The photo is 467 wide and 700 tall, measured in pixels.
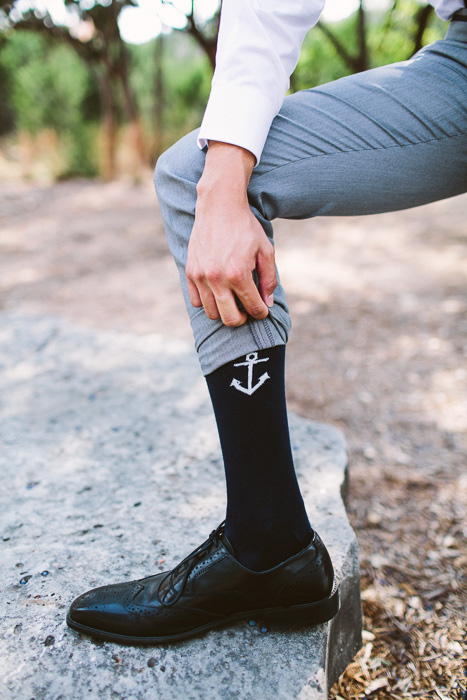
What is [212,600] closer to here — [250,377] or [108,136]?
[250,377]

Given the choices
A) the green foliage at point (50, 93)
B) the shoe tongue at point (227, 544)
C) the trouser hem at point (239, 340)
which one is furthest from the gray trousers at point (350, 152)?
the green foliage at point (50, 93)

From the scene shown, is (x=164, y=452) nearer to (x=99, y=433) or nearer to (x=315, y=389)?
(x=99, y=433)

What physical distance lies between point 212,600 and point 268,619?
124 mm

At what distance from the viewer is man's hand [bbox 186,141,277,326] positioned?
2.47ft

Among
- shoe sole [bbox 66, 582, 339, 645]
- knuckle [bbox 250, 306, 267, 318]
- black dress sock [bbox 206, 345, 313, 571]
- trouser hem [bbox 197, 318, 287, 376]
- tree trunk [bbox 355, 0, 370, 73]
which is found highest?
tree trunk [bbox 355, 0, 370, 73]

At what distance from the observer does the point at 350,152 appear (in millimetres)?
901

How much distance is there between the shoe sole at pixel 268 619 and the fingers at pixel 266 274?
1.88 ft

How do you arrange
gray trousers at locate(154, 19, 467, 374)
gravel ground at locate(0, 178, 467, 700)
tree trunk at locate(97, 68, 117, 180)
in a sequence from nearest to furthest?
gray trousers at locate(154, 19, 467, 374) → gravel ground at locate(0, 178, 467, 700) → tree trunk at locate(97, 68, 117, 180)

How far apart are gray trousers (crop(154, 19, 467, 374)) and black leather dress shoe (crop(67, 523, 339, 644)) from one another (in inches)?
15.1

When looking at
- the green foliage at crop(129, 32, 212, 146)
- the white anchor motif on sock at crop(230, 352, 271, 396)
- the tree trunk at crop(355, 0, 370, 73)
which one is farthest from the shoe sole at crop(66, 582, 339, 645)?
the green foliage at crop(129, 32, 212, 146)

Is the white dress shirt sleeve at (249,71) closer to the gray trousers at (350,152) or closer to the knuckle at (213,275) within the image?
the gray trousers at (350,152)

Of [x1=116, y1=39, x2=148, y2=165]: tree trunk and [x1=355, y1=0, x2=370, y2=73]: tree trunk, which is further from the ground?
[x1=355, y1=0, x2=370, y2=73]: tree trunk

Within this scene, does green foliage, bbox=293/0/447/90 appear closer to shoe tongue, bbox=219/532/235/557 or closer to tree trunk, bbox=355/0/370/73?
tree trunk, bbox=355/0/370/73

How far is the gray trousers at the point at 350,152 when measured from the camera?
2.83 ft
